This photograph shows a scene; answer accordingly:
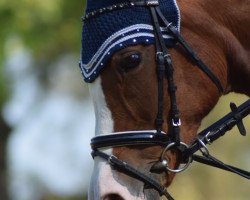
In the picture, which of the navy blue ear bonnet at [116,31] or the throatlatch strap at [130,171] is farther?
the navy blue ear bonnet at [116,31]

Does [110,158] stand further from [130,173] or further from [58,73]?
[58,73]

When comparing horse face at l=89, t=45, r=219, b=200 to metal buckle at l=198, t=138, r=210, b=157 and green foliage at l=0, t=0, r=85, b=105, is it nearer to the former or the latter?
metal buckle at l=198, t=138, r=210, b=157

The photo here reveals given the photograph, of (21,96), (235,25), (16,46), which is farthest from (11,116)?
Answer: (235,25)

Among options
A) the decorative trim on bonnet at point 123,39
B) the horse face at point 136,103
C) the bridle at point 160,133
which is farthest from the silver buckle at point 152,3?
the horse face at point 136,103

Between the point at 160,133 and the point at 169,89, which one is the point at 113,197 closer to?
the point at 160,133

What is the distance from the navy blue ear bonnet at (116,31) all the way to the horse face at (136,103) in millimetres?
48

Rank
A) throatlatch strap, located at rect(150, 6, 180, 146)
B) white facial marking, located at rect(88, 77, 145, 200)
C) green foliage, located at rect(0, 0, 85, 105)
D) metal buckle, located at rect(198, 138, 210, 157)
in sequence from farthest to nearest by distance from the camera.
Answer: green foliage, located at rect(0, 0, 85, 105) → metal buckle, located at rect(198, 138, 210, 157) → throatlatch strap, located at rect(150, 6, 180, 146) → white facial marking, located at rect(88, 77, 145, 200)

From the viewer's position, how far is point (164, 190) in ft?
19.2

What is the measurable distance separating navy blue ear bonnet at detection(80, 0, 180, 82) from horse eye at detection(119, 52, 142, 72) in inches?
2.6

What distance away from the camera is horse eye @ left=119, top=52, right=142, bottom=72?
5.85 meters

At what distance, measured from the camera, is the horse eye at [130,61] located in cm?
585

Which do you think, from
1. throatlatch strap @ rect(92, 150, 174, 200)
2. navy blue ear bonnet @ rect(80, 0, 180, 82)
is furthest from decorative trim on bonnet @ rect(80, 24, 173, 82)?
throatlatch strap @ rect(92, 150, 174, 200)

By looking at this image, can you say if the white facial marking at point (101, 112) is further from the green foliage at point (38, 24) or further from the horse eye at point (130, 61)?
the green foliage at point (38, 24)

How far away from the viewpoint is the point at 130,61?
586 cm
